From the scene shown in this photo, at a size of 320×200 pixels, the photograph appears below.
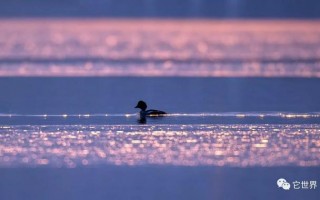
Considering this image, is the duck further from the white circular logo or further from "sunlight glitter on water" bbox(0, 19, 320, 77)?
"sunlight glitter on water" bbox(0, 19, 320, 77)

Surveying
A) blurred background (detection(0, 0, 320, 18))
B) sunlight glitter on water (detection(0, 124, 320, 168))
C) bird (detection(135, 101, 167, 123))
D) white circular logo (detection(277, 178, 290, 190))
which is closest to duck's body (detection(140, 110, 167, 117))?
bird (detection(135, 101, 167, 123))

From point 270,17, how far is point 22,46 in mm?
22744

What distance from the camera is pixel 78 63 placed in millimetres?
29250

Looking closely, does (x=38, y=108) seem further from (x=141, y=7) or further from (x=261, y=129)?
(x=141, y=7)

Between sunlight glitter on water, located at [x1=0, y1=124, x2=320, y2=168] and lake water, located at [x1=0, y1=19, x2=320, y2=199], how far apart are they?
1 cm

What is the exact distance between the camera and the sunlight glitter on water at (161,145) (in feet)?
47.0

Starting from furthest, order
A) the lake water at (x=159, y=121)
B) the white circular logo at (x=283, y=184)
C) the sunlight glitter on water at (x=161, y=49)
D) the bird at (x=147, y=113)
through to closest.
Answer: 1. the sunlight glitter on water at (x=161, y=49)
2. the bird at (x=147, y=113)
3. the lake water at (x=159, y=121)
4. the white circular logo at (x=283, y=184)

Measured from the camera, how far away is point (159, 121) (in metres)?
17.9

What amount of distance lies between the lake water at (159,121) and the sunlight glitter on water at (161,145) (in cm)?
1

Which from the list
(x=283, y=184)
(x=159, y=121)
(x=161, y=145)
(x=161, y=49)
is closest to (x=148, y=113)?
(x=159, y=121)

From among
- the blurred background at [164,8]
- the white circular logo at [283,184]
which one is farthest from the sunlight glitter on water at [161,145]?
the blurred background at [164,8]

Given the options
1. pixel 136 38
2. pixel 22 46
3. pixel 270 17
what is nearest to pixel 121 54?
pixel 22 46

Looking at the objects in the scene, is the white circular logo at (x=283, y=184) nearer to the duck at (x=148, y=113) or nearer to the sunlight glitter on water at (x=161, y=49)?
the duck at (x=148, y=113)

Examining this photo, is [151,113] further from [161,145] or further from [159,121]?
[161,145]
